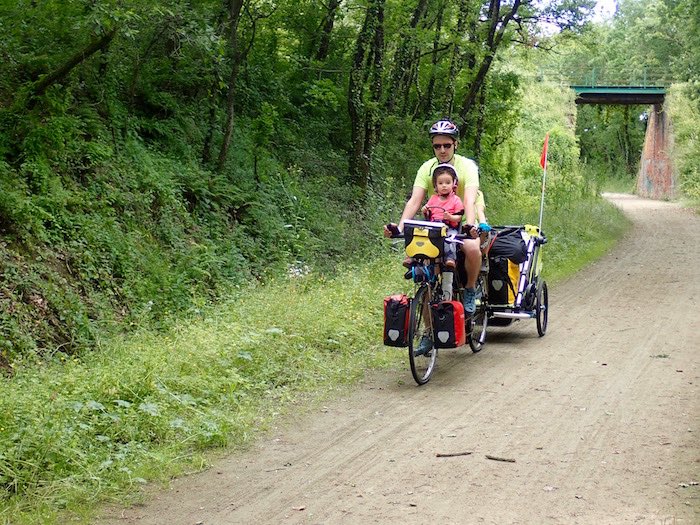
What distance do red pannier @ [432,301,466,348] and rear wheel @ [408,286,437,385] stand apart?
8cm

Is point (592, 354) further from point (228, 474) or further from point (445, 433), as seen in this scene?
point (228, 474)

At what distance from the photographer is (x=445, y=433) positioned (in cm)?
672

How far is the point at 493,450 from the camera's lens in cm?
628

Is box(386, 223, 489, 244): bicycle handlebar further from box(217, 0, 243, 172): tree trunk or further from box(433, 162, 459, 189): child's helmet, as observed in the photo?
box(217, 0, 243, 172): tree trunk

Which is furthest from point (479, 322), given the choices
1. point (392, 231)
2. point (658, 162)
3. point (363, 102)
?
point (658, 162)

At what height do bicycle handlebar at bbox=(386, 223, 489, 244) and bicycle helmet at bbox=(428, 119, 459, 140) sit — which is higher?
bicycle helmet at bbox=(428, 119, 459, 140)

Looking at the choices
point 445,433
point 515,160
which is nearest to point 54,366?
point 445,433

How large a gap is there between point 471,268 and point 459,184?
87 cm

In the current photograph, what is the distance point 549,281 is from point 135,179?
7.68m

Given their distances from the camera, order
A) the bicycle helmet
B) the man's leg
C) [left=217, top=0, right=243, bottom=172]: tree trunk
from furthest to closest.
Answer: [left=217, top=0, right=243, bottom=172]: tree trunk
the man's leg
the bicycle helmet

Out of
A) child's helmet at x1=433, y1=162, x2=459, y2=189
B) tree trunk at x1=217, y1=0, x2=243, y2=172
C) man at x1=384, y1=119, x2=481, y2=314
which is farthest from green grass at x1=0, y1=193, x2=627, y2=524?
tree trunk at x1=217, y1=0, x2=243, y2=172

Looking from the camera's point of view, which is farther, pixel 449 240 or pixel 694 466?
pixel 449 240

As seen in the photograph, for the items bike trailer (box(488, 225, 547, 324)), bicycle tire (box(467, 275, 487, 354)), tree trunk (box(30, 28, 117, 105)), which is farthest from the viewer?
tree trunk (box(30, 28, 117, 105))

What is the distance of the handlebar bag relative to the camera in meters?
8.02
